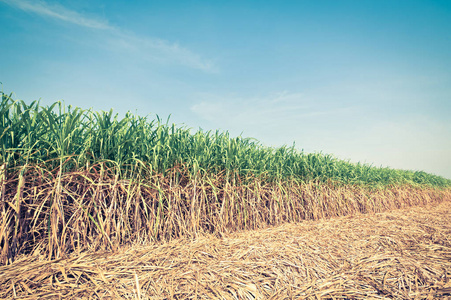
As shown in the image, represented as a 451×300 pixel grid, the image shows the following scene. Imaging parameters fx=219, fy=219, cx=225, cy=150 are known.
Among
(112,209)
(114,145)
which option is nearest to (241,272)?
(112,209)

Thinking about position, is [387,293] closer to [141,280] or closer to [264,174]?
[141,280]

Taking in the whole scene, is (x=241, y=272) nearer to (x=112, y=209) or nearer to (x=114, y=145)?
(x=112, y=209)

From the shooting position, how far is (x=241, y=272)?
155 centimetres

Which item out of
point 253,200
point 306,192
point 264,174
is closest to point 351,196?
point 306,192

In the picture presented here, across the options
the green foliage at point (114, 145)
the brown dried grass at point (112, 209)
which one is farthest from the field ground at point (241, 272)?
the green foliage at point (114, 145)

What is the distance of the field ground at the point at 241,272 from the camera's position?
132 centimetres

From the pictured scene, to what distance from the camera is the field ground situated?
132cm

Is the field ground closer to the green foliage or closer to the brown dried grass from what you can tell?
the brown dried grass

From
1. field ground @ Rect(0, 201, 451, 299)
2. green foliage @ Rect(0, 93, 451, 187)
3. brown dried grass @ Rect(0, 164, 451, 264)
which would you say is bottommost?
field ground @ Rect(0, 201, 451, 299)

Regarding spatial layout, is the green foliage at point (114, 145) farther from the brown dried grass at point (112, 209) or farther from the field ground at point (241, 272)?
the field ground at point (241, 272)

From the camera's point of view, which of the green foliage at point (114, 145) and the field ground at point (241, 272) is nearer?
the field ground at point (241, 272)

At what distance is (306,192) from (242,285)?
2579 millimetres

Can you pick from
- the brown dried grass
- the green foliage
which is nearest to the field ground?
the brown dried grass

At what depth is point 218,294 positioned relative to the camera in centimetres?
132
